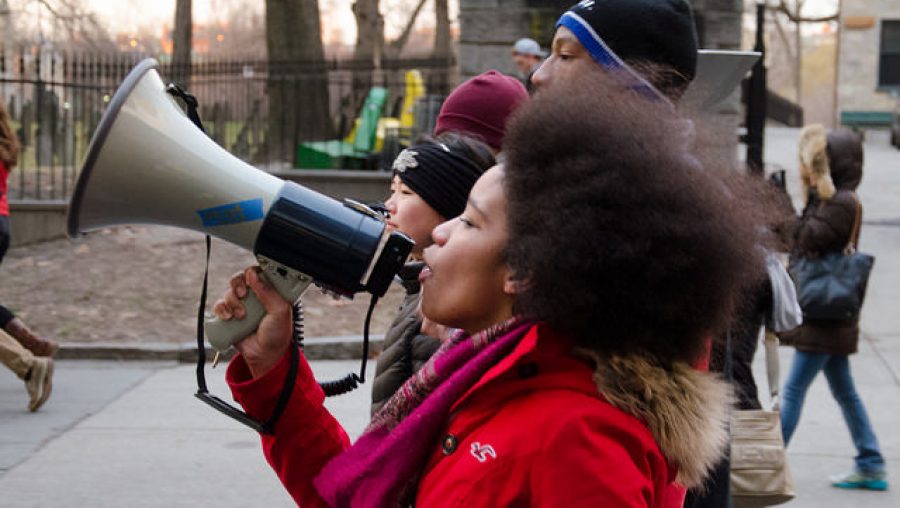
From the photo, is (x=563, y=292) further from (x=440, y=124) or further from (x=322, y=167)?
(x=322, y=167)

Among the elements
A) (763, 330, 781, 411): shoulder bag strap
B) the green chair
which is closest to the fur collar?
(763, 330, 781, 411): shoulder bag strap

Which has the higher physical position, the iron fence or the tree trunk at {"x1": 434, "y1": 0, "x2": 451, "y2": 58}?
the tree trunk at {"x1": 434, "y1": 0, "x2": 451, "y2": 58}

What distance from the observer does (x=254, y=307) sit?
2.00 m

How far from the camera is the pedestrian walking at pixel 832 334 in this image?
19.5 feet

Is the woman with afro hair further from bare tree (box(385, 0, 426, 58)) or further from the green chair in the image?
bare tree (box(385, 0, 426, 58))

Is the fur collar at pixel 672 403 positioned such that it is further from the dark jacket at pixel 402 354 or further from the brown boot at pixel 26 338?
the brown boot at pixel 26 338

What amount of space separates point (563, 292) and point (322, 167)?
41.5 feet

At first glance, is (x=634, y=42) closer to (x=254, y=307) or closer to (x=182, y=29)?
(x=254, y=307)

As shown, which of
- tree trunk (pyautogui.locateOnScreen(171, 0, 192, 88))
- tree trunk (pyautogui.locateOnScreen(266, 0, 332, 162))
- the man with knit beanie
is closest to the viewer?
the man with knit beanie

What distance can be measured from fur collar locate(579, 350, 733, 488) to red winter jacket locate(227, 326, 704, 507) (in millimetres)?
16

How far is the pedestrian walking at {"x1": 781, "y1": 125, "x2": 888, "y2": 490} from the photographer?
234 inches

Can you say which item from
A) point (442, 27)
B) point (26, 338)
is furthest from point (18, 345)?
point (442, 27)

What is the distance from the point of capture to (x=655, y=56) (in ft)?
7.97

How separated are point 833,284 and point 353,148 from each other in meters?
8.85
